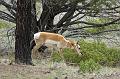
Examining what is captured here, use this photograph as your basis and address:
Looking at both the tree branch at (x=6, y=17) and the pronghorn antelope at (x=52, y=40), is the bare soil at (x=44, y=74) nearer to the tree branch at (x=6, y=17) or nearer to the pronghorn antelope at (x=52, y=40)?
the pronghorn antelope at (x=52, y=40)

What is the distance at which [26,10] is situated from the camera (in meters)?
9.80

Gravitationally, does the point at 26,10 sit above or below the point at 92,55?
above

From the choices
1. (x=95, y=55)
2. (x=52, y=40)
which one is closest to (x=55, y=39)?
(x=52, y=40)

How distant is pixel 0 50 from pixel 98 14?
14.4 feet

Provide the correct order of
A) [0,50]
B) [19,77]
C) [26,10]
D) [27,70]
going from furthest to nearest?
[0,50]
[26,10]
[27,70]
[19,77]

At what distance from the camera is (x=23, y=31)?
10031 millimetres

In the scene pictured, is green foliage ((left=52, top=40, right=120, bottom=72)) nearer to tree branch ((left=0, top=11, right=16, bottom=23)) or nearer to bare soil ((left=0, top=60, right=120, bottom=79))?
tree branch ((left=0, top=11, right=16, bottom=23))

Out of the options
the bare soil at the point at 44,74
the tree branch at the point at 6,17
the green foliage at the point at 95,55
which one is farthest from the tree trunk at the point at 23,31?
the tree branch at the point at 6,17

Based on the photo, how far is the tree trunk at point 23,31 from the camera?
9750 mm

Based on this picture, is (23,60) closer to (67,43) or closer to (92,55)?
(67,43)

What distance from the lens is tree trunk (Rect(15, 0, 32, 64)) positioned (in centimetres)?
975

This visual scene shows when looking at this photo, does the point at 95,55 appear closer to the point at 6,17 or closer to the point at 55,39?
the point at 55,39

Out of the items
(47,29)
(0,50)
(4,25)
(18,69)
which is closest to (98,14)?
(47,29)

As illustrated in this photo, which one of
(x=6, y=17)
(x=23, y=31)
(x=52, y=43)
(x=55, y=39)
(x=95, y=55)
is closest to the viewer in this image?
(x=23, y=31)
